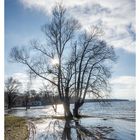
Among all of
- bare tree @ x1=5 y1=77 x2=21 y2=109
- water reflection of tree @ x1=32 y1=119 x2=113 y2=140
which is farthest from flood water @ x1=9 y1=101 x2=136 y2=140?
bare tree @ x1=5 y1=77 x2=21 y2=109

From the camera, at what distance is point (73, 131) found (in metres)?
3.75

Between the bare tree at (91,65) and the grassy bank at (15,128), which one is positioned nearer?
the grassy bank at (15,128)

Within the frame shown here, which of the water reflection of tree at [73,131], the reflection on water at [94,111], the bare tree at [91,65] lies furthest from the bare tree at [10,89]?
the bare tree at [91,65]

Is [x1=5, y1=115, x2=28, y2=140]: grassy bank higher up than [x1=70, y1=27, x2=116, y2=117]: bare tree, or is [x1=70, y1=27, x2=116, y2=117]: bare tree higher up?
[x1=70, y1=27, x2=116, y2=117]: bare tree

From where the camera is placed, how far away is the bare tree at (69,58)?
12.8ft

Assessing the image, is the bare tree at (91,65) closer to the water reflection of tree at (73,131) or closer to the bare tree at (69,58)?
the bare tree at (69,58)

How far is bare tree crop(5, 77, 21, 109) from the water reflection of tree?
540 millimetres

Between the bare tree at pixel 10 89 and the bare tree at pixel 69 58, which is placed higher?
the bare tree at pixel 69 58

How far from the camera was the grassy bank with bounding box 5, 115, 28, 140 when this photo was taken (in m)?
3.73

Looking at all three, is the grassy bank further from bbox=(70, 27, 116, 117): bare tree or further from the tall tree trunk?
bbox=(70, 27, 116, 117): bare tree

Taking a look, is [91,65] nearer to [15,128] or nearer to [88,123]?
[88,123]

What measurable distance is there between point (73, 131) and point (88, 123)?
21cm

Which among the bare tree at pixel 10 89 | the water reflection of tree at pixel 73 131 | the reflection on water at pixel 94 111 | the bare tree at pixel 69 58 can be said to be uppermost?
the bare tree at pixel 69 58

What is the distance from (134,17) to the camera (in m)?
3.83
